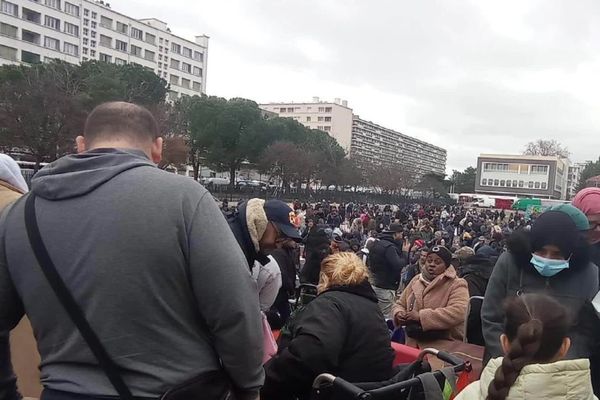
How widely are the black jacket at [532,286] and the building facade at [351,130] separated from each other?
9462 centimetres

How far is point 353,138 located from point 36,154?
10825cm

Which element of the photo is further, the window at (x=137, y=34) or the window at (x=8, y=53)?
the window at (x=137, y=34)

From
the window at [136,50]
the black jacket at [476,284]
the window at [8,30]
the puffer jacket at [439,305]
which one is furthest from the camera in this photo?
the window at [136,50]

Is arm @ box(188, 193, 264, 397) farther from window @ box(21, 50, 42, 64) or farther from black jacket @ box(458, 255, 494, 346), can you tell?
window @ box(21, 50, 42, 64)

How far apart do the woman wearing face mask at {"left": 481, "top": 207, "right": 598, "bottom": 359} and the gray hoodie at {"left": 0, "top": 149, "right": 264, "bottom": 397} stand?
185 cm

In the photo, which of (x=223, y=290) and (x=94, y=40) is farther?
(x=94, y=40)

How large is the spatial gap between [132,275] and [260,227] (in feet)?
4.28

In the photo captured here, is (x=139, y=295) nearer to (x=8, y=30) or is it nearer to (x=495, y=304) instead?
(x=495, y=304)

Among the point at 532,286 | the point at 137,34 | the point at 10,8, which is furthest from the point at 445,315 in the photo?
the point at 137,34

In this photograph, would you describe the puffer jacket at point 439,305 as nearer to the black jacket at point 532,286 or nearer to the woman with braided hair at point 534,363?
the black jacket at point 532,286

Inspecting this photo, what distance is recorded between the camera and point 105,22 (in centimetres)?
6938

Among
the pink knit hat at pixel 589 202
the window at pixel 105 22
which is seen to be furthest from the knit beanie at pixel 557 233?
the window at pixel 105 22

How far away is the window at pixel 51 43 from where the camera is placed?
60.1 m

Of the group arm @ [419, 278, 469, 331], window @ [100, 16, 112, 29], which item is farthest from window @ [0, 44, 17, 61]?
arm @ [419, 278, 469, 331]
